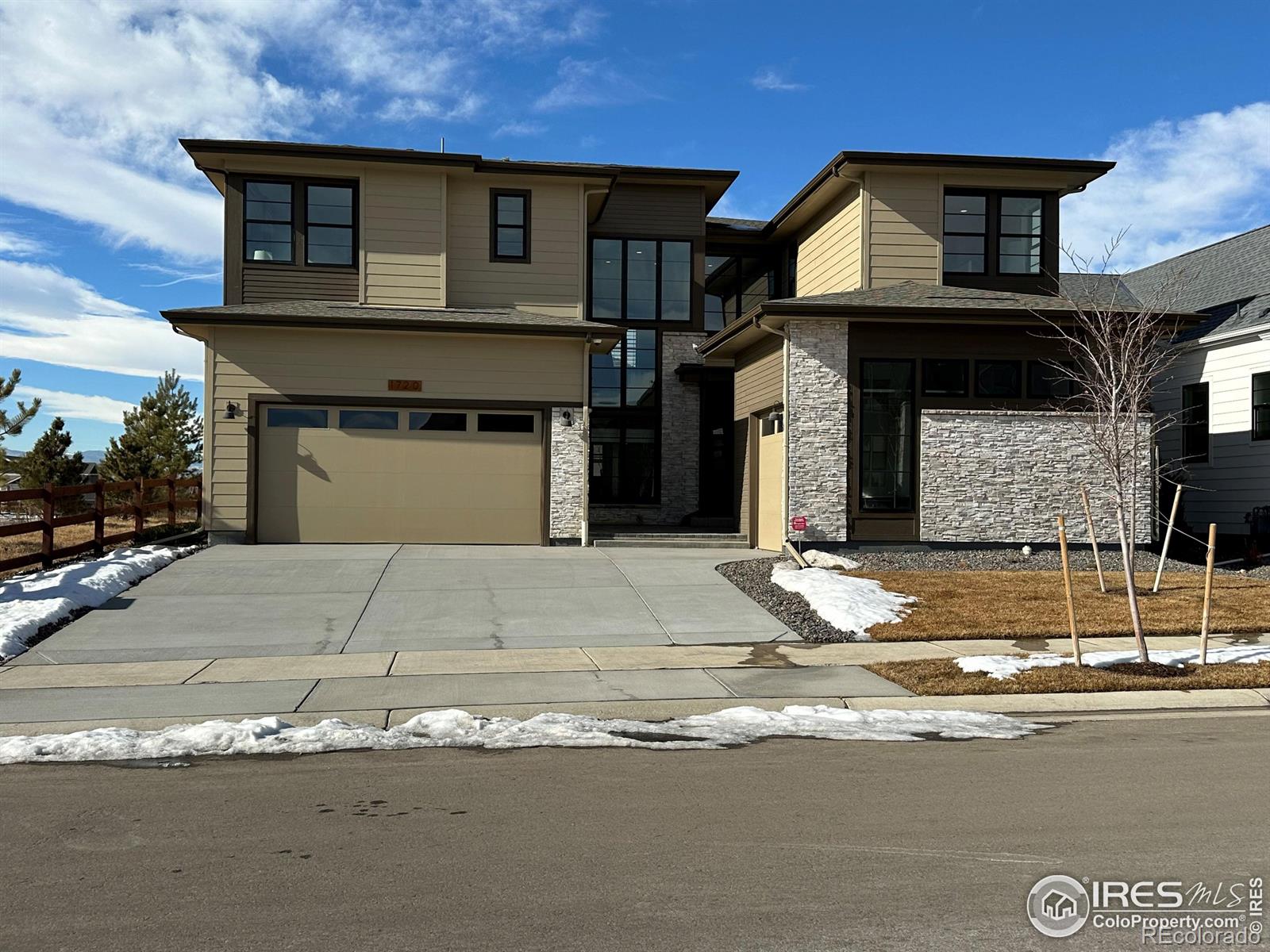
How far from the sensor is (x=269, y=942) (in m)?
4.08

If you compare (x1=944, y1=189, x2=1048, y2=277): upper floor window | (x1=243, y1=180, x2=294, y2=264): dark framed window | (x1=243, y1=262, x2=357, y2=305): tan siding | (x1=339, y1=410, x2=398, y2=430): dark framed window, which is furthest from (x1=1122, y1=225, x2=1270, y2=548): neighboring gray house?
(x1=243, y1=180, x2=294, y2=264): dark framed window

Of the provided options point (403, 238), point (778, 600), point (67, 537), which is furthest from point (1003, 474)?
point (67, 537)

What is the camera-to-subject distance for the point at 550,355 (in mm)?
19828

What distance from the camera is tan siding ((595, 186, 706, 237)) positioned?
2625 cm

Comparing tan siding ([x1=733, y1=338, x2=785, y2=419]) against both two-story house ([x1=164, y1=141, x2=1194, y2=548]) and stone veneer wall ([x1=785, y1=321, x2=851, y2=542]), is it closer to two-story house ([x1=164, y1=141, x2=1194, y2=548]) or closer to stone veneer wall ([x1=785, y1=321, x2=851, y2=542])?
two-story house ([x1=164, y1=141, x2=1194, y2=548])

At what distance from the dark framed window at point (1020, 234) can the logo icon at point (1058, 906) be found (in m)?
18.0

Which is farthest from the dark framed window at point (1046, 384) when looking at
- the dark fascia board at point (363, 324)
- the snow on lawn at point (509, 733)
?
the snow on lawn at point (509, 733)

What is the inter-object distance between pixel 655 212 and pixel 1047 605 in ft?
53.3

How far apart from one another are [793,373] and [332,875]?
14.4m

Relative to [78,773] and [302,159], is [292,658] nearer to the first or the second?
[78,773]

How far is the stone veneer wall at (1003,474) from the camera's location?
18.1m

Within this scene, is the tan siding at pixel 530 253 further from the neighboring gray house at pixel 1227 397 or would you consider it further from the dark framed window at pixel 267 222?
the neighboring gray house at pixel 1227 397

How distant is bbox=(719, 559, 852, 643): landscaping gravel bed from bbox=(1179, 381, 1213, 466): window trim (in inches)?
387

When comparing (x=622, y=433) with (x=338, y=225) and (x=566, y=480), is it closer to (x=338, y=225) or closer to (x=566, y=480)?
(x=566, y=480)
